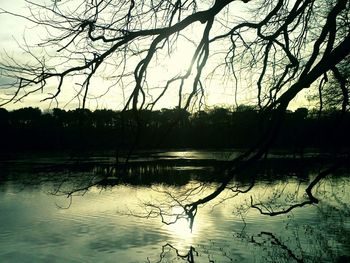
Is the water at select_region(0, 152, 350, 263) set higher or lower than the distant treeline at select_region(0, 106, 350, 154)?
lower

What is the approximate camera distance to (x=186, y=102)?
10.8 feet

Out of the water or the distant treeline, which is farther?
the water

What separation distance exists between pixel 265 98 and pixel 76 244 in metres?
6.88

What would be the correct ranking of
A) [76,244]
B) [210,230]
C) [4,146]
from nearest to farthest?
[76,244] → [210,230] → [4,146]

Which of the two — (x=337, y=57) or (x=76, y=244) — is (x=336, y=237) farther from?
(x=337, y=57)

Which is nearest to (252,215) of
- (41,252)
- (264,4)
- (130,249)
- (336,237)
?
(336,237)

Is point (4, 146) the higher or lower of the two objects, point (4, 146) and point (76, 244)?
the higher

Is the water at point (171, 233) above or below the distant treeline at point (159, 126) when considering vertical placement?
below

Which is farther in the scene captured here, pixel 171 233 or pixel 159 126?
pixel 171 233

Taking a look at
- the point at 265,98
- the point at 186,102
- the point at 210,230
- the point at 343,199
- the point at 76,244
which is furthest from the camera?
the point at 343,199

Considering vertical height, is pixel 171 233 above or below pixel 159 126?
below

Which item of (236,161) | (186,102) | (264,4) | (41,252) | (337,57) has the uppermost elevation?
(264,4)

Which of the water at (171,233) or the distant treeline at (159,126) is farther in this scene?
the water at (171,233)

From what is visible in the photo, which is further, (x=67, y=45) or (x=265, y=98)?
(x=265, y=98)
